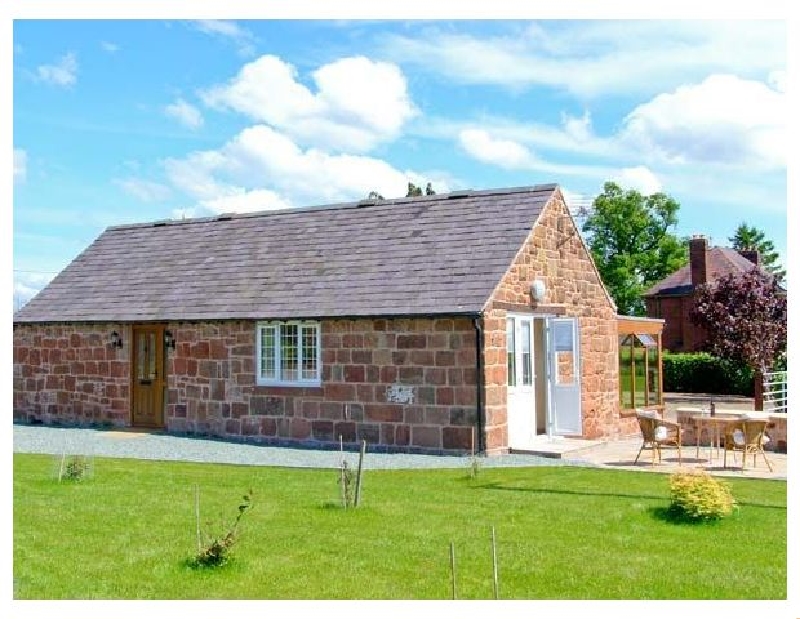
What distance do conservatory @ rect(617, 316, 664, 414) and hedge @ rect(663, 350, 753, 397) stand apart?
51.6 feet

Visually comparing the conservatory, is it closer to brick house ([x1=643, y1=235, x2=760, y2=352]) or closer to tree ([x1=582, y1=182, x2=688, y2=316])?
brick house ([x1=643, y1=235, x2=760, y2=352])

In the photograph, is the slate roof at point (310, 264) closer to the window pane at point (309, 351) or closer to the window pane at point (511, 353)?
the window pane at point (309, 351)

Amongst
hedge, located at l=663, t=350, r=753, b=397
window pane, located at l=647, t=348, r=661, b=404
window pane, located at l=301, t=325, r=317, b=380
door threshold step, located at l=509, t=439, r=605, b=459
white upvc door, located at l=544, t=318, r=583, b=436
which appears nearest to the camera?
door threshold step, located at l=509, t=439, r=605, b=459

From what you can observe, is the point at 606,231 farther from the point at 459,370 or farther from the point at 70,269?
the point at 459,370

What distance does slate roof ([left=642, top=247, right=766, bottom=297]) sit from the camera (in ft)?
154

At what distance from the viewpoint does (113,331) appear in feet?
71.3

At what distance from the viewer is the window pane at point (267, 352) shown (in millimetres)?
19219

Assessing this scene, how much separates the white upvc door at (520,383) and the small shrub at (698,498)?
6.81m

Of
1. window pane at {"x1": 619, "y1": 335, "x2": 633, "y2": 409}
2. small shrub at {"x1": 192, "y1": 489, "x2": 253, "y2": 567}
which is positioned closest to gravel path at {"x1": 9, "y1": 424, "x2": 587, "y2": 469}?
window pane at {"x1": 619, "y1": 335, "x2": 633, "y2": 409}

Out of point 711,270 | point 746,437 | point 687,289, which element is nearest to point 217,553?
point 746,437

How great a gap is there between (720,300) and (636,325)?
5997 millimetres

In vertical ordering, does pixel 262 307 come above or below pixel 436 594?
above

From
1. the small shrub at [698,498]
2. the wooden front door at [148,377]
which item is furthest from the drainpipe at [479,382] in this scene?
the wooden front door at [148,377]

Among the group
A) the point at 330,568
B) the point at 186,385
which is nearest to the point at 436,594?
the point at 330,568
